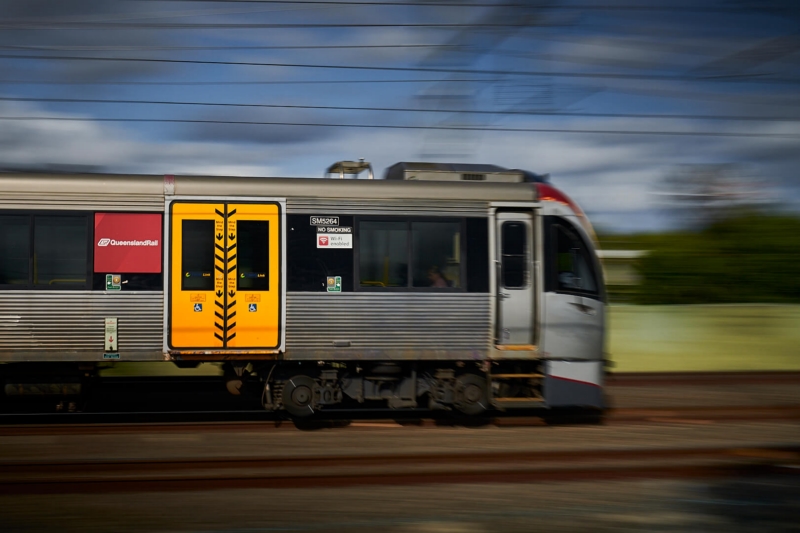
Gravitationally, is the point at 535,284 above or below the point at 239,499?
above

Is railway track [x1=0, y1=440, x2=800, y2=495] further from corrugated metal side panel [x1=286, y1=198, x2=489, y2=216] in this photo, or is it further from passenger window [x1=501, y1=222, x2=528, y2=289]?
corrugated metal side panel [x1=286, y1=198, x2=489, y2=216]

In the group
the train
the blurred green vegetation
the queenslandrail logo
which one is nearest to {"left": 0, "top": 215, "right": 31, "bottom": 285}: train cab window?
the train

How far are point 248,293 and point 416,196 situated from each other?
99.2 inches

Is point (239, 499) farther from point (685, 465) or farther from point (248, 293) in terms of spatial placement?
point (685, 465)

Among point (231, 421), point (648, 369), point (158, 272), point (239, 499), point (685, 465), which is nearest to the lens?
point (239, 499)

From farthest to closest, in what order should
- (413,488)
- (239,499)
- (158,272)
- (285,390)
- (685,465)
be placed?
(285,390), (158,272), (685,465), (413,488), (239,499)

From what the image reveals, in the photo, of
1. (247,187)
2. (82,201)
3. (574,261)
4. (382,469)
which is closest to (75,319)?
(82,201)

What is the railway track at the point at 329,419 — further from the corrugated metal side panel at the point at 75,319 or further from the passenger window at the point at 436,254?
the passenger window at the point at 436,254

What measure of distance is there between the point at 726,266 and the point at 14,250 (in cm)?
1518

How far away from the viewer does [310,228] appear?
9312 millimetres

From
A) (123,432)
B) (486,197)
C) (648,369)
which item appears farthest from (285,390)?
(648,369)

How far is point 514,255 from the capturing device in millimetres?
9758

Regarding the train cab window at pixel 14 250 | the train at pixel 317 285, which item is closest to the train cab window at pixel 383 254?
the train at pixel 317 285

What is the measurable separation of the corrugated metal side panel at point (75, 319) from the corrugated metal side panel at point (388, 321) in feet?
5.62
